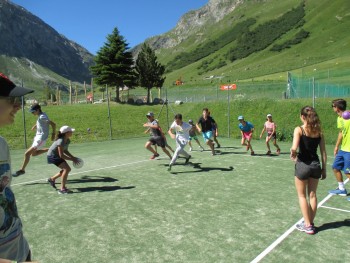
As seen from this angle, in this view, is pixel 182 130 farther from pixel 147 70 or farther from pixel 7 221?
pixel 147 70

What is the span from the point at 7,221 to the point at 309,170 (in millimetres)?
4480

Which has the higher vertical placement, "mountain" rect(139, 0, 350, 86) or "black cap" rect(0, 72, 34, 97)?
"mountain" rect(139, 0, 350, 86)

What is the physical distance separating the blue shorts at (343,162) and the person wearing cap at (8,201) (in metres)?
6.70

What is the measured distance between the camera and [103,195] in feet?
25.4

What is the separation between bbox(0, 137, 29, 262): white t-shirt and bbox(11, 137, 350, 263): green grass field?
2.56 meters

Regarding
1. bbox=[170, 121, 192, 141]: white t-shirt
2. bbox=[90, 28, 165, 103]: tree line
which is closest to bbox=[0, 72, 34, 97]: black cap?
bbox=[170, 121, 192, 141]: white t-shirt

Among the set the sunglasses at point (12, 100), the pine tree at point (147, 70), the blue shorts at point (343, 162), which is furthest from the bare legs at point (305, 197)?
the pine tree at point (147, 70)

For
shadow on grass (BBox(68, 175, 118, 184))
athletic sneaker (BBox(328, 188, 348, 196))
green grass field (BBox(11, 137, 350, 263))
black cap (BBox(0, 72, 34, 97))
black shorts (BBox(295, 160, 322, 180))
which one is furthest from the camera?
shadow on grass (BBox(68, 175, 118, 184))

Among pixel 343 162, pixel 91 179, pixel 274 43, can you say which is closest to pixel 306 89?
pixel 343 162

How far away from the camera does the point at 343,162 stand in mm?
7398

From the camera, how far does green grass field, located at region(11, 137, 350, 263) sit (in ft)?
15.8

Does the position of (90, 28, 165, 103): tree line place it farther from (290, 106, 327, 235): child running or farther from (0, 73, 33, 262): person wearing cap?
(0, 73, 33, 262): person wearing cap

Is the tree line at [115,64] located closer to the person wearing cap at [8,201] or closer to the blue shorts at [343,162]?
the blue shorts at [343,162]

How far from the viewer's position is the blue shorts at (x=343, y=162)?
284 inches
